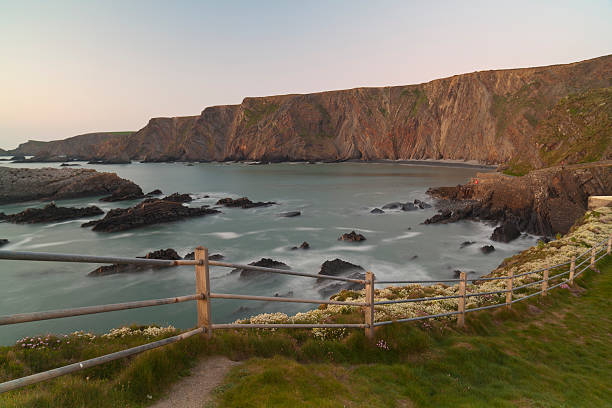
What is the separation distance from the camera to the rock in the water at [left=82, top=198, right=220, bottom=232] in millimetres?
35219

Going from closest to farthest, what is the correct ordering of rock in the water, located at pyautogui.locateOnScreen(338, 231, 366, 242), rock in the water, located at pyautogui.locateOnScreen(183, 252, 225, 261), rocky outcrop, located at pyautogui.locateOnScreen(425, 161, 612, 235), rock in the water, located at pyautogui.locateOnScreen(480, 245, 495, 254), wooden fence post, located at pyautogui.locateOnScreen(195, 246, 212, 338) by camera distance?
wooden fence post, located at pyautogui.locateOnScreen(195, 246, 212, 338), rock in the water, located at pyautogui.locateOnScreen(183, 252, 225, 261), rock in the water, located at pyautogui.locateOnScreen(480, 245, 495, 254), rock in the water, located at pyautogui.locateOnScreen(338, 231, 366, 242), rocky outcrop, located at pyautogui.locateOnScreen(425, 161, 612, 235)

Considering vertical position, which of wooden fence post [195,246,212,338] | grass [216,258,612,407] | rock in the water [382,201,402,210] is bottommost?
rock in the water [382,201,402,210]

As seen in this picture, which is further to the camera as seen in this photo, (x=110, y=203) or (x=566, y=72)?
(x=566, y=72)

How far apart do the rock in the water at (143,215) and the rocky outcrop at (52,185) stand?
22.3 meters

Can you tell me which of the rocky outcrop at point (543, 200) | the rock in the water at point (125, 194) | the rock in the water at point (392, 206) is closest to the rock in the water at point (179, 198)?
the rock in the water at point (125, 194)

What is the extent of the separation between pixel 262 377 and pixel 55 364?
3159mm

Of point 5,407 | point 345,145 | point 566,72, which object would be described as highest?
point 566,72

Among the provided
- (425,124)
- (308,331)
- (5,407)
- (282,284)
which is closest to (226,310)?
(282,284)

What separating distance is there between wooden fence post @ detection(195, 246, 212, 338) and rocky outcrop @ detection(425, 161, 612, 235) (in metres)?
35.9

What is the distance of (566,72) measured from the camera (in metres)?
101

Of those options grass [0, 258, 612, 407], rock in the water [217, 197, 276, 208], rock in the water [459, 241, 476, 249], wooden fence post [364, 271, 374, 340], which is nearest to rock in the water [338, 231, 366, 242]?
rock in the water [459, 241, 476, 249]

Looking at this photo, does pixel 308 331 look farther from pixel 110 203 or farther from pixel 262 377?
pixel 110 203

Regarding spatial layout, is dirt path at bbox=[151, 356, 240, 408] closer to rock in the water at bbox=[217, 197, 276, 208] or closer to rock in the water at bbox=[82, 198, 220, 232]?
rock in the water at bbox=[82, 198, 220, 232]

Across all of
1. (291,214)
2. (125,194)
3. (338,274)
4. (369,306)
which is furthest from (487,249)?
(125,194)
